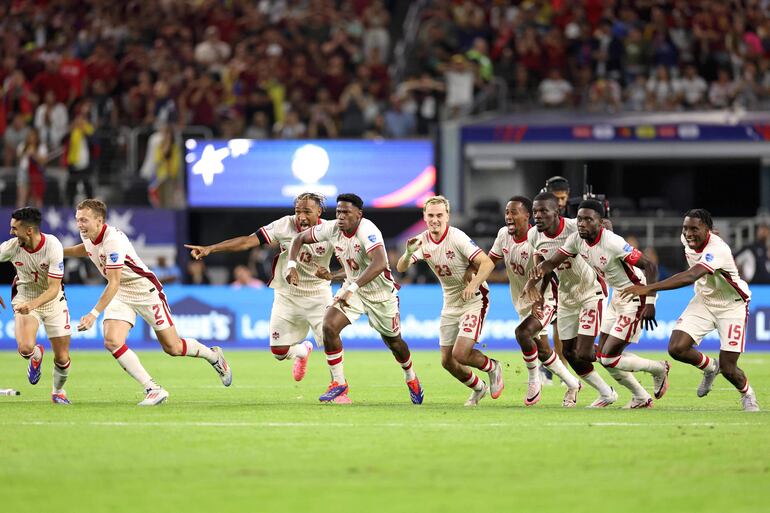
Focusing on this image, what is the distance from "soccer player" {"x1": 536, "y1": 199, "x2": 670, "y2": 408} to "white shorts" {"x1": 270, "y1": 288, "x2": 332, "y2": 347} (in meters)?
3.24

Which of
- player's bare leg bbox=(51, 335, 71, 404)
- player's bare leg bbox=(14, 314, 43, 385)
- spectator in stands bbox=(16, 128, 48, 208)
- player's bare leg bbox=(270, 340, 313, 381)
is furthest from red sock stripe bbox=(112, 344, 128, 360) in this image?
spectator in stands bbox=(16, 128, 48, 208)

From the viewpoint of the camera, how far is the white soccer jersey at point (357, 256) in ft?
44.7

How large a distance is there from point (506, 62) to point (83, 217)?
17.2 m

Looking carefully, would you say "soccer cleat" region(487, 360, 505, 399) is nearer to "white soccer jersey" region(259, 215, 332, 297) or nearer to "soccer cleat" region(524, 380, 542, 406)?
→ "soccer cleat" region(524, 380, 542, 406)

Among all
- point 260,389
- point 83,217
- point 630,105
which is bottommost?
point 260,389

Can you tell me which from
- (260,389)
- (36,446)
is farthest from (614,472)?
(260,389)

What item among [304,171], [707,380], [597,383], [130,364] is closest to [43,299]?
[130,364]

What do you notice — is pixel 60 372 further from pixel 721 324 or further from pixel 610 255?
pixel 721 324

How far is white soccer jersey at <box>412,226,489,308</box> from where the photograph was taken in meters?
13.3

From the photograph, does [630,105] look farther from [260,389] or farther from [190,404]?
[190,404]

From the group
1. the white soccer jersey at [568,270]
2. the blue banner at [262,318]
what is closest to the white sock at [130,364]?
the white soccer jersey at [568,270]

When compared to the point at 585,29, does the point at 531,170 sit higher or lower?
lower

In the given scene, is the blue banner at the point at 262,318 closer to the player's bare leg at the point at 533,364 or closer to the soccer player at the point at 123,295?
the player's bare leg at the point at 533,364

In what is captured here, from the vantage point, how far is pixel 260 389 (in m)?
15.8
